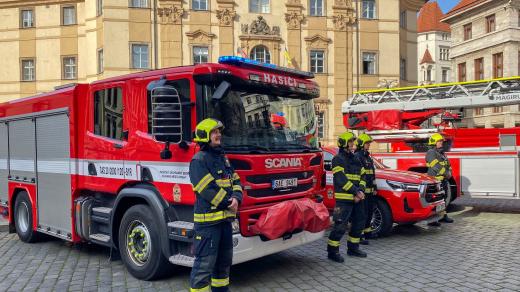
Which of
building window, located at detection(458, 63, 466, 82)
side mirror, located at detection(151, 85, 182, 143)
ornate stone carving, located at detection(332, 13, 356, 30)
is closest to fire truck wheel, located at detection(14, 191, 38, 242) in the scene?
side mirror, located at detection(151, 85, 182, 143)

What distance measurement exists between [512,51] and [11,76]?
42928mm

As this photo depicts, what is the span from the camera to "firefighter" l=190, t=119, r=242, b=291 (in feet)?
14.6

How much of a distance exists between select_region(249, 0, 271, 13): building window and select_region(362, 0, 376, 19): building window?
6.85 meters

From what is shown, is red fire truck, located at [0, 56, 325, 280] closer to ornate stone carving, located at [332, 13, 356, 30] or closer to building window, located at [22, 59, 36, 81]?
ornate stone carving, located at [332, 13, 356, 30]

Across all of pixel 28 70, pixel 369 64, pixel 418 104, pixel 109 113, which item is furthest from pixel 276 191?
pixel 28 70

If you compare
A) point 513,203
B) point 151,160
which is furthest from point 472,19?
point 151,160

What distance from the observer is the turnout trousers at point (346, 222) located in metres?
6.74

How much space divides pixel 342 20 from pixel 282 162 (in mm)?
27273

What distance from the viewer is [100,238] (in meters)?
Result: 6.49

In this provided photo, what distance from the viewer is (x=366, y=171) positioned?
7703 millimetres

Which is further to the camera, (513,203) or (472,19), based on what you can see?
(472,19)

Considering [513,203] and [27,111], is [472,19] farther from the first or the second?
[27,111]

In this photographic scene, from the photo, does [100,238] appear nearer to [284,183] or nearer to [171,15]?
[284,183]

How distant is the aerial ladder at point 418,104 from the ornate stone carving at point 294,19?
58.8 ft
